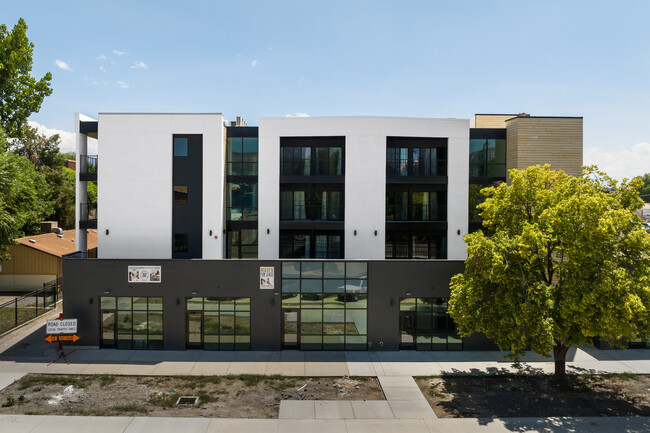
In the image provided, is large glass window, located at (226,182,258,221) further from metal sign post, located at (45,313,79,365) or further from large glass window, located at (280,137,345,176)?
metal sign post, located at (45,313,79,365)

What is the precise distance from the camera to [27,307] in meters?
26.2

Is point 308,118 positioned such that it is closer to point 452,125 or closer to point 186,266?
point 452,125

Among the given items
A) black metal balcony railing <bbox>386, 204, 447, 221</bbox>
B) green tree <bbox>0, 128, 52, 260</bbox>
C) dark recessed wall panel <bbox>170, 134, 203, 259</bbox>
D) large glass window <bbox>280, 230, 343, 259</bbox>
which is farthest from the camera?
green tree <bbox>0, 128, 52, 260</bbox>

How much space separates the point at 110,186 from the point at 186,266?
6228 millimetres

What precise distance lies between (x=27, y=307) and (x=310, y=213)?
1988cm

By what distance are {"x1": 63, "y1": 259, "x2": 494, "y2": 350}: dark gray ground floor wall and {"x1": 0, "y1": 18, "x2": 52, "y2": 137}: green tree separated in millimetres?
13306

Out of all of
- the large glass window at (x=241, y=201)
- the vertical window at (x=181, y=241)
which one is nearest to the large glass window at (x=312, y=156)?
the large glass window at (x=241, y=201)

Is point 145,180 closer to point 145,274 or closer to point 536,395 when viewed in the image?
point 145,274

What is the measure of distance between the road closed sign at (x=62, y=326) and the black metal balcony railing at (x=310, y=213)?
11.4 m

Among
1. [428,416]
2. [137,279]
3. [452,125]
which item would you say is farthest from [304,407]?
[452,125]

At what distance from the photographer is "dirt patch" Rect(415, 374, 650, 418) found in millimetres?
14398

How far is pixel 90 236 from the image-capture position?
3812 centimetres

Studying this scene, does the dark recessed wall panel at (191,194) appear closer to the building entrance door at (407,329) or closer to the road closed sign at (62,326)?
the road closed sign at (62,326)

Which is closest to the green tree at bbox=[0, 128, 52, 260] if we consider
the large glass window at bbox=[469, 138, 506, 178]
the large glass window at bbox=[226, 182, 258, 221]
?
the large glass window at bbox=[226, 182, 258, 221]
